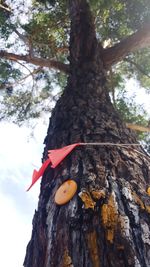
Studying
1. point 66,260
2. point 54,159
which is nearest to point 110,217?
point 66,260

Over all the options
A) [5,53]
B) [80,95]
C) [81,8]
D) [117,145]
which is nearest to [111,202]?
[117,145]

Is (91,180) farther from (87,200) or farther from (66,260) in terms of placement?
(66,260)

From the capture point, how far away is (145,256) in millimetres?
1519

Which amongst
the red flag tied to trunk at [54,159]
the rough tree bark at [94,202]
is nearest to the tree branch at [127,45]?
the rough tree bark at [94,202]

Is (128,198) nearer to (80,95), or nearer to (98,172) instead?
(98,172)

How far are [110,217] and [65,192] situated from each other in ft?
1.29

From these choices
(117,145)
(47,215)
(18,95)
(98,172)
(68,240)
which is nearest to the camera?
(68,240)

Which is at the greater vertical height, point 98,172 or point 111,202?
point 98,172

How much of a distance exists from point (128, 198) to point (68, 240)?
17.4 inches

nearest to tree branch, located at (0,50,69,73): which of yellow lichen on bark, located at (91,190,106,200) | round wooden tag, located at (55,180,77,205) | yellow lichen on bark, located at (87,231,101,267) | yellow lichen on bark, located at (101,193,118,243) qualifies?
round wooden tag, located at (55,180,77,205)

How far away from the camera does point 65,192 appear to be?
6.73 feet

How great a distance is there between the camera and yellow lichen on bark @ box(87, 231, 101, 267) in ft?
4.99

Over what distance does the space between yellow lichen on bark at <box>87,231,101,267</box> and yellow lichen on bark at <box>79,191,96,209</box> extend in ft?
0.57

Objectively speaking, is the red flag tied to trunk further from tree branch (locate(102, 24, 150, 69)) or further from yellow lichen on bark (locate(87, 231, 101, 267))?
tree branch (locate(102, 24, 150, 69))
